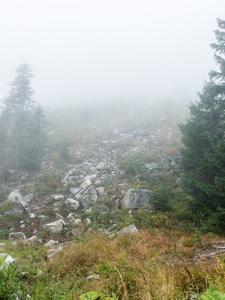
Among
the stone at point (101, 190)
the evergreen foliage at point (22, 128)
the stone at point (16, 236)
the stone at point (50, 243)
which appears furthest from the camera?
the evergreen foliage at point (22, 128)

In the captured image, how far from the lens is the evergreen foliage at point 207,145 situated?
5910 mm

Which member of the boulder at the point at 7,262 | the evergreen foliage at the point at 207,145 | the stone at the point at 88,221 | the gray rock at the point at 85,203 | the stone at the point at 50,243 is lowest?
the stone at the point at 50,243

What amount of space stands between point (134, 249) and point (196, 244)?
72.7 inches

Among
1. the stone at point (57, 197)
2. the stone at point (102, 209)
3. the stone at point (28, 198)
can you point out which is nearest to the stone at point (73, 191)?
the stone at point (57, 197)

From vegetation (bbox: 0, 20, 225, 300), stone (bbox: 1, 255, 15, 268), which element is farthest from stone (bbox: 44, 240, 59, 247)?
stone (bbox: 1, 255, 15, 268)

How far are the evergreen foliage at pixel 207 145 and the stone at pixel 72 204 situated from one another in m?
5.80

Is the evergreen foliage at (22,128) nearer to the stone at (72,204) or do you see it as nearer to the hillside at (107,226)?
the hillside at (107,226)

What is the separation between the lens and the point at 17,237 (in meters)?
6.46

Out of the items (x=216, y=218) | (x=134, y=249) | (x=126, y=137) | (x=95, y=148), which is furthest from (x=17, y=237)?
(x=126, y=137)

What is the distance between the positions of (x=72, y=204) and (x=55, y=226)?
5.70 ft

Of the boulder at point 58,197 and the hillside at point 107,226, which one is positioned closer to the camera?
the hillside at point 107,226

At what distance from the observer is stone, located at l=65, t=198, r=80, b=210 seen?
842 cm

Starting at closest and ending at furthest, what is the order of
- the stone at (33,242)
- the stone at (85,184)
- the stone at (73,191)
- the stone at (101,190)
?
the stone at (33,242) < the stone at (101,190) < the stone at (73,191) < the stone at (85,184)

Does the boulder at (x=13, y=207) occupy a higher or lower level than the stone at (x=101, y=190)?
lower
